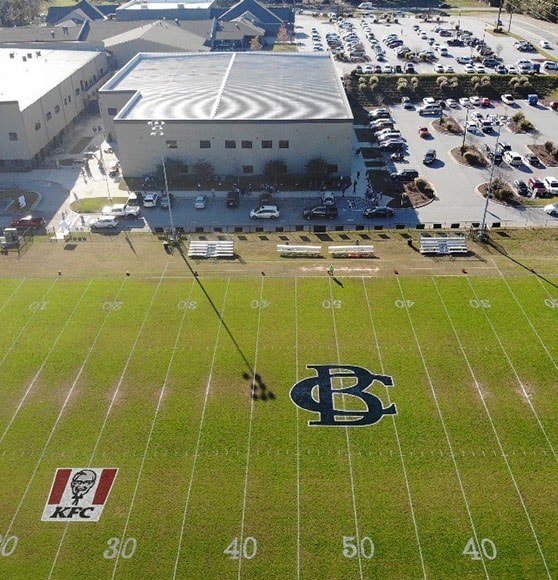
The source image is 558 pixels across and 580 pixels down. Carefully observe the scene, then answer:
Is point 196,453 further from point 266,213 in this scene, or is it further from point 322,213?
point 322,213

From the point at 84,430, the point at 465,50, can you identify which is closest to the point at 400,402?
the point at 84,430

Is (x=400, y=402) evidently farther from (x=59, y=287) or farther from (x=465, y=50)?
(x=465, y=50)

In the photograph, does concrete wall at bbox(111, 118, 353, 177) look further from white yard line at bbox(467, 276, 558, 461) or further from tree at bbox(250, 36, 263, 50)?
tree at bbox(250, 36, 263, 50)

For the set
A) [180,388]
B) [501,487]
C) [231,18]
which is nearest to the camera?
[501,487]

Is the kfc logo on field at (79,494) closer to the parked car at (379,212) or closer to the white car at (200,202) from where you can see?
the white car at (200,202)

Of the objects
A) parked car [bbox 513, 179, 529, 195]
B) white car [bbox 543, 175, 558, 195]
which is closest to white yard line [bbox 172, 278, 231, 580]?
parked car [bbox 513, 179, 529, 195]

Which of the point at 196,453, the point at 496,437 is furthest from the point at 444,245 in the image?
the point at 196,453
